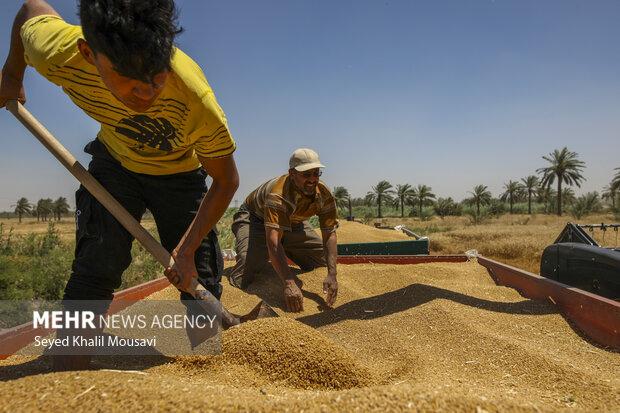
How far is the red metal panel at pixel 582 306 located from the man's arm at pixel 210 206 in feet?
6.75

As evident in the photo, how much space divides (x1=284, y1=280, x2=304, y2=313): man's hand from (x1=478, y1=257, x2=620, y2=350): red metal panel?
1.75 meters

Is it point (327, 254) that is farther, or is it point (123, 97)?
point (327, 254)

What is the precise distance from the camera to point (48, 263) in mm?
7234

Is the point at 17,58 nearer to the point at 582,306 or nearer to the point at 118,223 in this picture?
the point at 118,223

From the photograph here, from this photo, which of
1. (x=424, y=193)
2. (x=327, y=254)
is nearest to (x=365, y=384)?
(x=327, y=254)

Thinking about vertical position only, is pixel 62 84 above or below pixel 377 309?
above

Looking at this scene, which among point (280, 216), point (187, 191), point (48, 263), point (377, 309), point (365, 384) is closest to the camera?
point (365, 384)

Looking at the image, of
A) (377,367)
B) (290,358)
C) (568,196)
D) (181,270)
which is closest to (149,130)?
(181,270)

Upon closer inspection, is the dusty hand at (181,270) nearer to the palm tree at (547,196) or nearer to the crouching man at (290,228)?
the crouching man at (290,228)

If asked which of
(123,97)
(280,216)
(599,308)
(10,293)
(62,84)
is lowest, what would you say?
(10,293)

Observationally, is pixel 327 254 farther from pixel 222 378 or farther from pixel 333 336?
pixel 222 378

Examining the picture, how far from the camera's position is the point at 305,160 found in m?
3.39

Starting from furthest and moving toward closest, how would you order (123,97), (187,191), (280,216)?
(280,216), (187,191), (123,97)

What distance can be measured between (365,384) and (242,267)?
99.6 inches
